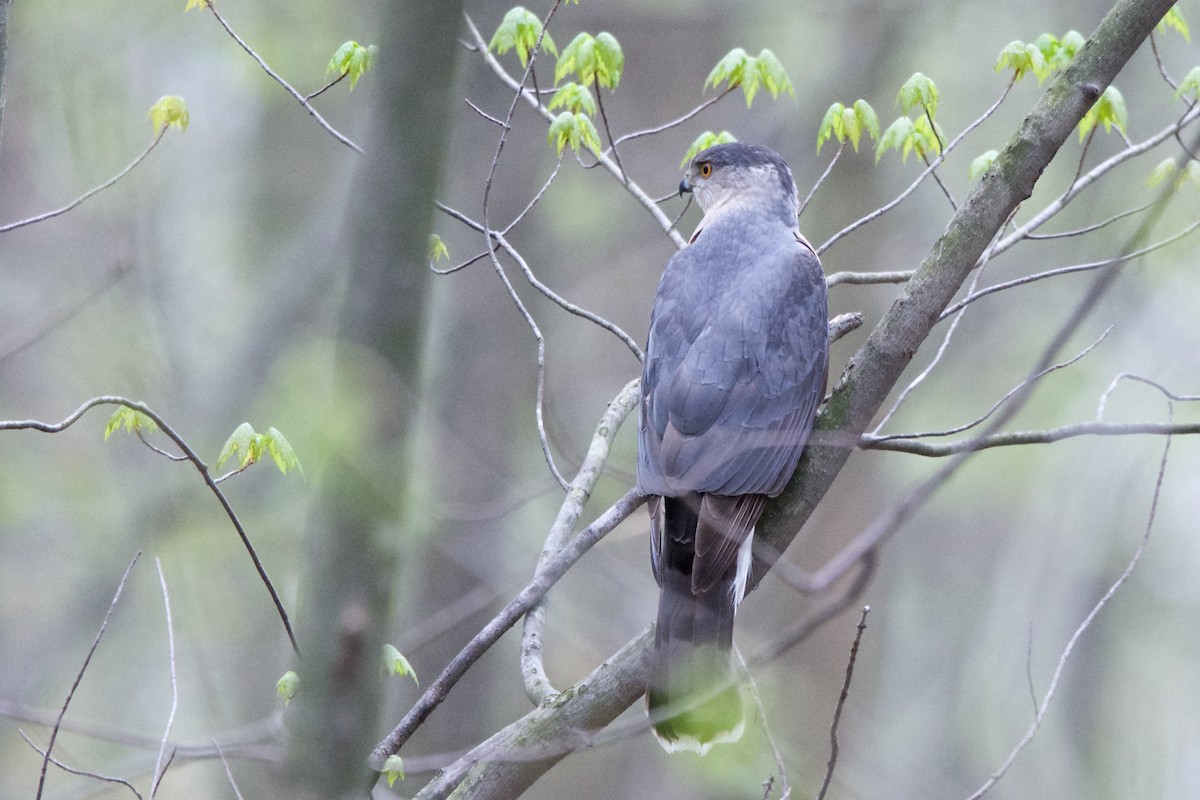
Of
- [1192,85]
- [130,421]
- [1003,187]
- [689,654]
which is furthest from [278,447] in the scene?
[1192,85]

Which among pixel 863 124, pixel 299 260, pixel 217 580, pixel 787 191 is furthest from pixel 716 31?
pixel 217 580

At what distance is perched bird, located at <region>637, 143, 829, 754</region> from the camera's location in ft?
11.5

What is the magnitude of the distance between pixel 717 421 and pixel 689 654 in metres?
0.91

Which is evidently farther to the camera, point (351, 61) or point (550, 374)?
point (550, 374)

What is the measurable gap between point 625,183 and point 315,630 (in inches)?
106

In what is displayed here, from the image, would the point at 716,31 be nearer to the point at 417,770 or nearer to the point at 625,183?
the point at 625,183

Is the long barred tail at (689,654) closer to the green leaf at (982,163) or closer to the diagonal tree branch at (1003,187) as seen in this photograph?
the diagonal tree branch at (1003,187)

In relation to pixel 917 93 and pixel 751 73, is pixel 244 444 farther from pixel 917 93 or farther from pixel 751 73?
pixel 917 93

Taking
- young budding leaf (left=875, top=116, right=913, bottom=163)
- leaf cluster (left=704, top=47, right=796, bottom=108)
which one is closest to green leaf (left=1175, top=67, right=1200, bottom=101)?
young budding leaf (left=875, top=116, right=913, bottom=163)

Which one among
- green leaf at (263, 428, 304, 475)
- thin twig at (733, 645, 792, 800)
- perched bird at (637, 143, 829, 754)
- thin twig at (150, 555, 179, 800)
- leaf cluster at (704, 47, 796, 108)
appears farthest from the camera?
leaf cluster at (704, 47, 796, 108)

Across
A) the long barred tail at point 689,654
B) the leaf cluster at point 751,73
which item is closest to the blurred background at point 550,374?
the long barred tail at point 689,654

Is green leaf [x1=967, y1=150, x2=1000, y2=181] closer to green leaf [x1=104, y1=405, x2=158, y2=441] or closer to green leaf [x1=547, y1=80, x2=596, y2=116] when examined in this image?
green leaf [x1=547, y1=80, x2=596, y2=116]

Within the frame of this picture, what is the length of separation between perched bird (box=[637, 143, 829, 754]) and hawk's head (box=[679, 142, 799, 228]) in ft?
0.08

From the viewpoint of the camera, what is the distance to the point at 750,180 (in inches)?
188
